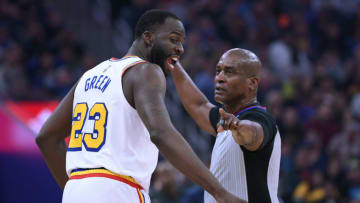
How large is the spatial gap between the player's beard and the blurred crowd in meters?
4.00

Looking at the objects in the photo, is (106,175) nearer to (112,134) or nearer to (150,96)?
(112,134)

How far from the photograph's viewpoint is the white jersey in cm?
382

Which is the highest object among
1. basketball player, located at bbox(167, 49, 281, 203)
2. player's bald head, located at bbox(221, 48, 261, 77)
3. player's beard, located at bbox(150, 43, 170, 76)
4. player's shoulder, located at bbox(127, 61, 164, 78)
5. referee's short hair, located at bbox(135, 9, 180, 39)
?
referee's short hair, located at bbox(135, 9, 180, 39)

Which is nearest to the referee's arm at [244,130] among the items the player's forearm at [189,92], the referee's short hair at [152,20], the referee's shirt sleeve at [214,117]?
the referee's short hair at [152,20]

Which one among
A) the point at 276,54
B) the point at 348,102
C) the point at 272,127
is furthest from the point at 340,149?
the point at 272,127

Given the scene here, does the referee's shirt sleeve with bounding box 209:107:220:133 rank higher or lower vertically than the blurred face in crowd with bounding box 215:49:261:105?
lower

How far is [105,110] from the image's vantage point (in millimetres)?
3898

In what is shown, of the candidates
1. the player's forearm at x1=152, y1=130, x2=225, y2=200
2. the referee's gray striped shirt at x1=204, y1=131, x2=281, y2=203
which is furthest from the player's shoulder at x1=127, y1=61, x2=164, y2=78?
the referee's gray striped shirt at x1=204, y1=131, x2=281, y2=203

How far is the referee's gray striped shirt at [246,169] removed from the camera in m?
4.38

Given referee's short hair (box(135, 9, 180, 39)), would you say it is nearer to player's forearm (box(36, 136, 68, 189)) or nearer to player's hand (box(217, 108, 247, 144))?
player's hand (box(217, 108, 247, 144))

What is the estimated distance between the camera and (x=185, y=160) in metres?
3.61

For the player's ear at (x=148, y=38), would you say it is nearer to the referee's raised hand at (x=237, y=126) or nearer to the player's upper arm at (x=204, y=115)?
the referee's raised hand at (x=237, y=126)

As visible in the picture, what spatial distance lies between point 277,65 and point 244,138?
8896mm

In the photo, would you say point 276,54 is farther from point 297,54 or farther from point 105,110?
point 105,110
